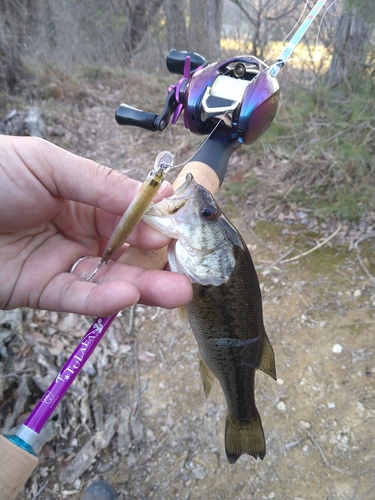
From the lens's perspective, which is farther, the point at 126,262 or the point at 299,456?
the point at 299,456

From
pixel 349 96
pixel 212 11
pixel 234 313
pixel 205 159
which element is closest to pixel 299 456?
pixel 234 313

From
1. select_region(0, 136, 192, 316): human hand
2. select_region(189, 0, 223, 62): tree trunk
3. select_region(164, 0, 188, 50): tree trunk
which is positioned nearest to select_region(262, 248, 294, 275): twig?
select_region(0, 136, 192, 316): human hand

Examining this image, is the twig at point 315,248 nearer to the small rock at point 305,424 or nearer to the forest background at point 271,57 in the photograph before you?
the forest background at point 271,57

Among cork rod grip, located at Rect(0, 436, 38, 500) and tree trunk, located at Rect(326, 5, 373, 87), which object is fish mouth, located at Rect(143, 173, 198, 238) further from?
tree trunk, located at Rect(326, 5, 373, 87)

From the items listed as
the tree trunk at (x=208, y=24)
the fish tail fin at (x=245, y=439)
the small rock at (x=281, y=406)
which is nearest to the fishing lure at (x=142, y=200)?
the fish tail fin at (x=245, y=439)

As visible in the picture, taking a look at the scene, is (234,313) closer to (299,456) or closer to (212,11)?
(299,456)

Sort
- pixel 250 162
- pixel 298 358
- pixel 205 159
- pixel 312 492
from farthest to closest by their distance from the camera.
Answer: pixel 250 162 < pixel 298 358 < pixel 312 492 < pixel 205 159
